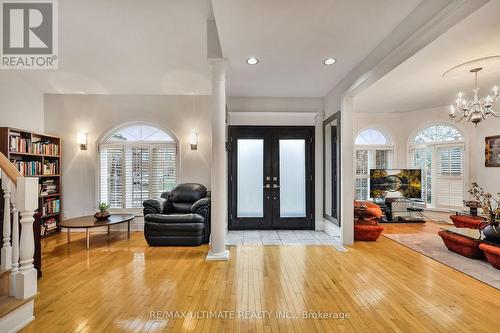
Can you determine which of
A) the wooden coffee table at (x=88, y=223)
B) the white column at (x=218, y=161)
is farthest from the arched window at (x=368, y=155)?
the wooden coffee table at (x=88, y=223)

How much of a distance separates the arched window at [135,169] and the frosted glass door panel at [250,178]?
150 cm

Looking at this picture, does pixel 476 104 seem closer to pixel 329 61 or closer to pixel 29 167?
pixel 329 61

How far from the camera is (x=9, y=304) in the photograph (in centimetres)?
213

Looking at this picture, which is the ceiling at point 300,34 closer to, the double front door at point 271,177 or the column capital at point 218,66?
the column capital at point 218,66

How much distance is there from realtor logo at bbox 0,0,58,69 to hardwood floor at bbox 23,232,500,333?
3.46m

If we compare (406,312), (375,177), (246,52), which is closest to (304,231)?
(375,177)

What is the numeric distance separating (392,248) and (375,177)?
2.55 m

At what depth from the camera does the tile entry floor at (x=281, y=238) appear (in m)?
4.64

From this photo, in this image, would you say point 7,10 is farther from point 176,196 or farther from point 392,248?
point 392,248

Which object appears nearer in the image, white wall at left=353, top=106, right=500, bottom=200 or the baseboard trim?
the baseboard trim

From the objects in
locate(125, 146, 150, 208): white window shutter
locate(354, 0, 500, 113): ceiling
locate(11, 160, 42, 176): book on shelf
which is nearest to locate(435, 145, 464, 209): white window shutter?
locate(354, 0, 500, 113): ceiling

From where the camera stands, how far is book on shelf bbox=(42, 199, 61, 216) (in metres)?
5.10

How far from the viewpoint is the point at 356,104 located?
20.6ft

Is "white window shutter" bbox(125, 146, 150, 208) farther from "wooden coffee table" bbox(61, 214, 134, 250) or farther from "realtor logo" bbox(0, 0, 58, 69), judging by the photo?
"realtor logo" bbox(0, 0, 58, 69)
